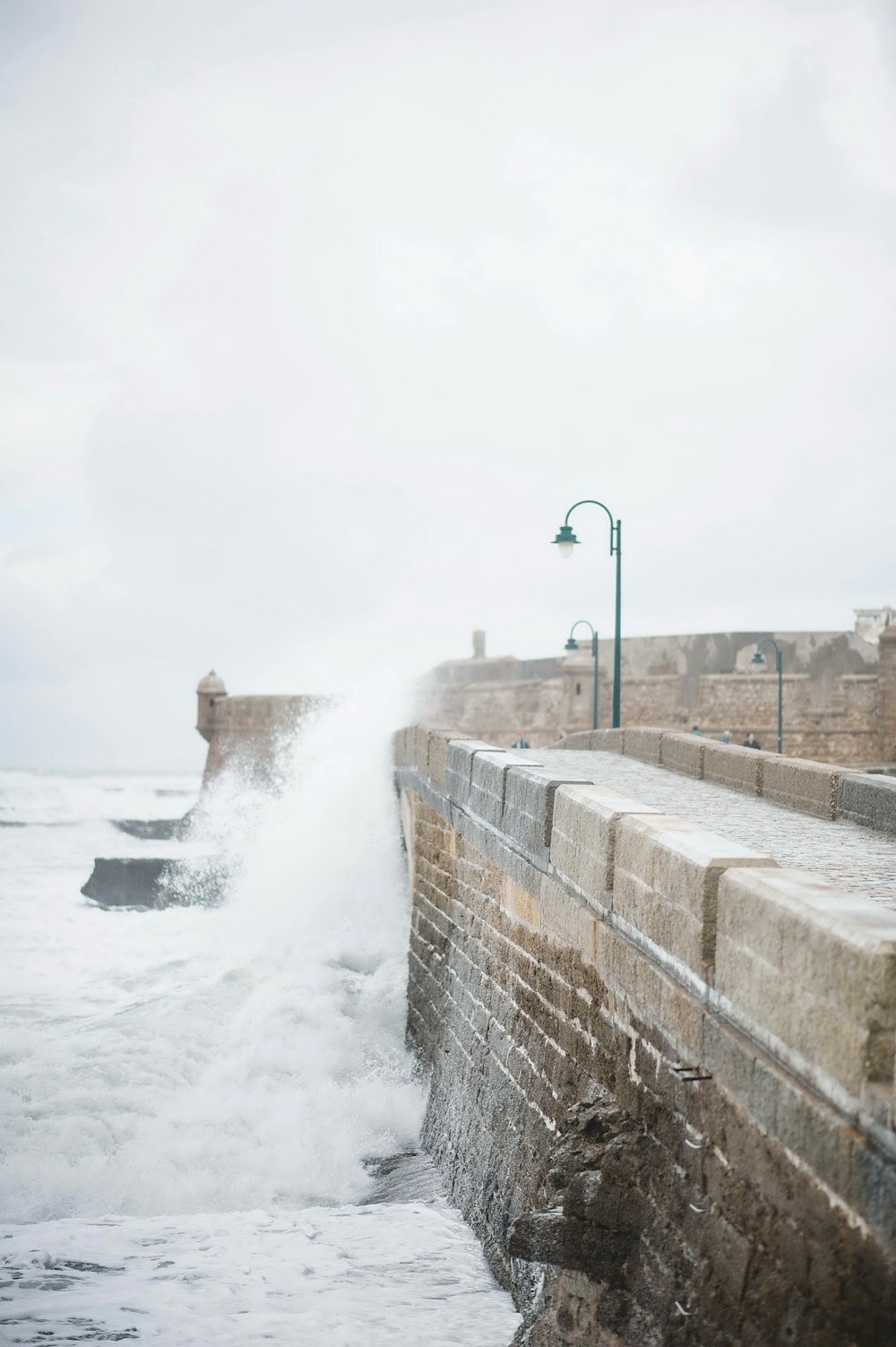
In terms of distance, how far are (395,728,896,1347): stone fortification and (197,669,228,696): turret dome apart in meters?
30.1

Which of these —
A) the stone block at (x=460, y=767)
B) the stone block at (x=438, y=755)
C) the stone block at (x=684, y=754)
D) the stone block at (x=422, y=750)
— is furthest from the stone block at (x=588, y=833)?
the stone block at (x=422, y=750)

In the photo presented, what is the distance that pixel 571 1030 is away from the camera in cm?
538

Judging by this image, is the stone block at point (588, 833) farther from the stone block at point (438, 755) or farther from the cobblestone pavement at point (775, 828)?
the stone block at point (438, 755)

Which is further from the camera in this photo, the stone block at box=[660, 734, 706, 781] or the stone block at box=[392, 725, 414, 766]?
the stone block at box=[392, 725, 414, 766]

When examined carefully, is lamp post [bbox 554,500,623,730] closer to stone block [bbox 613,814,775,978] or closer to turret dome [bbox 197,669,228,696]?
stone block [bbox 613,814,775,978]

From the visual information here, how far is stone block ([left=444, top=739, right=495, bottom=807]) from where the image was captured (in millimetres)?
8969

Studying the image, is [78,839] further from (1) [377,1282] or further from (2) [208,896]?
(1) [377,1282]

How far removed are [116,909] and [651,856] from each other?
2069 cm

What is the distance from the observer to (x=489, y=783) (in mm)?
8016

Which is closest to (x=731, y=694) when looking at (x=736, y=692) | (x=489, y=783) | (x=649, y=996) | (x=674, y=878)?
(x=736, y=692)

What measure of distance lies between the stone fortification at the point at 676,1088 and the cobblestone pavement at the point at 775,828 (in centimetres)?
72

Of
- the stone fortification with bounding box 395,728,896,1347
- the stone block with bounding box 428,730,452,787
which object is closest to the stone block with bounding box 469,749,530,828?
the stone fortification with bounding box 395,728,896,1347

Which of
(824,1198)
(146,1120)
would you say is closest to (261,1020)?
(146,1120)

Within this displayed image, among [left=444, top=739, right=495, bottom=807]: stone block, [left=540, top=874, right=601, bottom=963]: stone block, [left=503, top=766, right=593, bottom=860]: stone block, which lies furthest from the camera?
[left=444, top=739, right=495, bottom=807]: stone block
